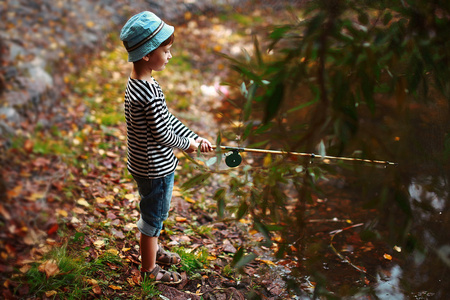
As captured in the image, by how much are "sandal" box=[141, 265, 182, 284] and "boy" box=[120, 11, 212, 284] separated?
2 cm

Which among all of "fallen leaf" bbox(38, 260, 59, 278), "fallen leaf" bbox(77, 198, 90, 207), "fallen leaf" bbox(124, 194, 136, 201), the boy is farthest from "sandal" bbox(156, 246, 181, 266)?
"fallen leaf" bbox(77, 198, 90, 207)

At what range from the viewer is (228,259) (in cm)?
275

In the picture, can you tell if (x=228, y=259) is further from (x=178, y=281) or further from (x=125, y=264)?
(x=125, y=264)

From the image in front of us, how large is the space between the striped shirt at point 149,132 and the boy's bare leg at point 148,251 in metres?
0.39

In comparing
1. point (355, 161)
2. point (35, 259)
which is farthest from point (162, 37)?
point (35, 259)

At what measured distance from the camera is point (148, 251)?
229cm

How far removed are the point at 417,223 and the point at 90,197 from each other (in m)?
2.27

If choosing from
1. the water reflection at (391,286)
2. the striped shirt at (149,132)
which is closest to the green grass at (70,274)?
the striped shirt at (149,132)

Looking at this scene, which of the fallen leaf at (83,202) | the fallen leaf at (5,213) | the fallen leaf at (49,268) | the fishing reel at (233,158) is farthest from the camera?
the fallen leaf at (5,213)

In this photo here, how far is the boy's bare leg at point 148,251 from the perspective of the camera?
7.43 ft

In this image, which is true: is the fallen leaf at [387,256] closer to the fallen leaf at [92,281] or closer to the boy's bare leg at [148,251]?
the boy's bare leg at [148,251]

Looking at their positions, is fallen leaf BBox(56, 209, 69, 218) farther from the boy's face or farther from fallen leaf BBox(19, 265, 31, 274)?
the boy's face

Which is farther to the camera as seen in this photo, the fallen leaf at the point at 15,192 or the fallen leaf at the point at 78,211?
the fallen leaf at the point at 15,192

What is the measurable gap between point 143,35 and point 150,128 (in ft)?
1.43
